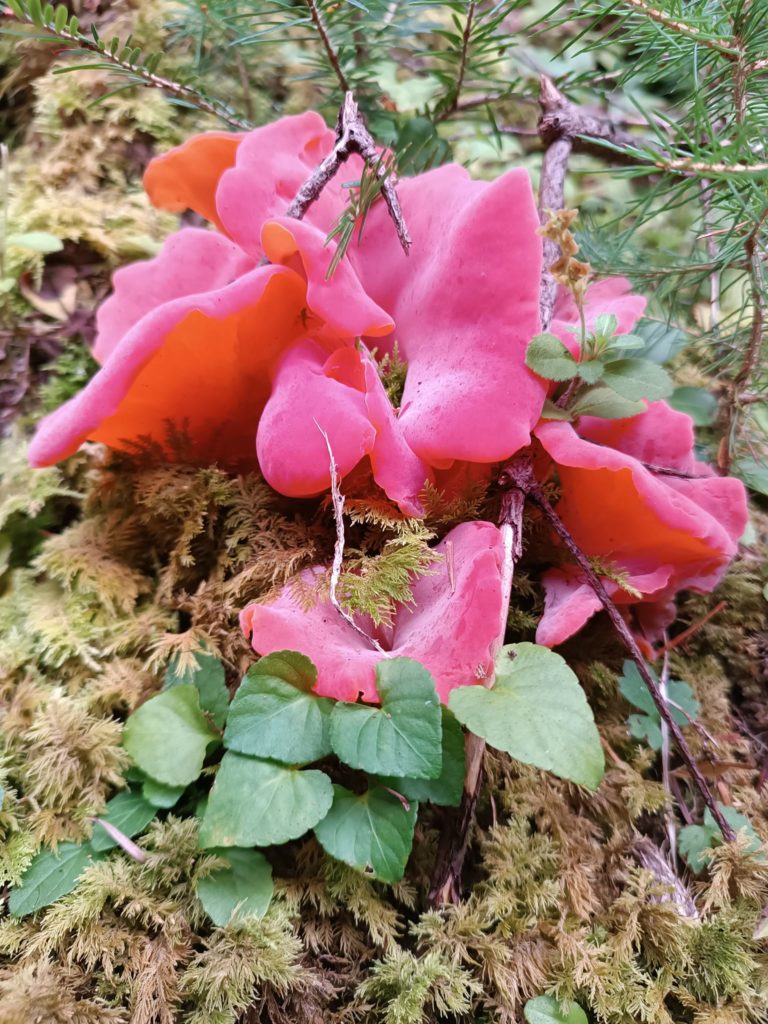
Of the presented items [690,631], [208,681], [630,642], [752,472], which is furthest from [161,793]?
[752,472]

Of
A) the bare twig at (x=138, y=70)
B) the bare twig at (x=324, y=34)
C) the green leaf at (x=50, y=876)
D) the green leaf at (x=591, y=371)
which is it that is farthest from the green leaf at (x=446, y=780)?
the bare twig at (x=324, y=34)

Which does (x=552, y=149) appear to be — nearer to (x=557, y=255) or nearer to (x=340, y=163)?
(x=557, y=255)

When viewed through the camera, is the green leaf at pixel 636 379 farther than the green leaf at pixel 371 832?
Yes

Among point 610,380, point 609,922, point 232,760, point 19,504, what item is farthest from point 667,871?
point 19,504

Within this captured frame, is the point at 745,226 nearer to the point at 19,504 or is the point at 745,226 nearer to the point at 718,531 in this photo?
the point at 718,531

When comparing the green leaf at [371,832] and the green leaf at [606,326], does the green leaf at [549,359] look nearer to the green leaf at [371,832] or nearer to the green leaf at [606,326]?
the green leaf at [606,326]
